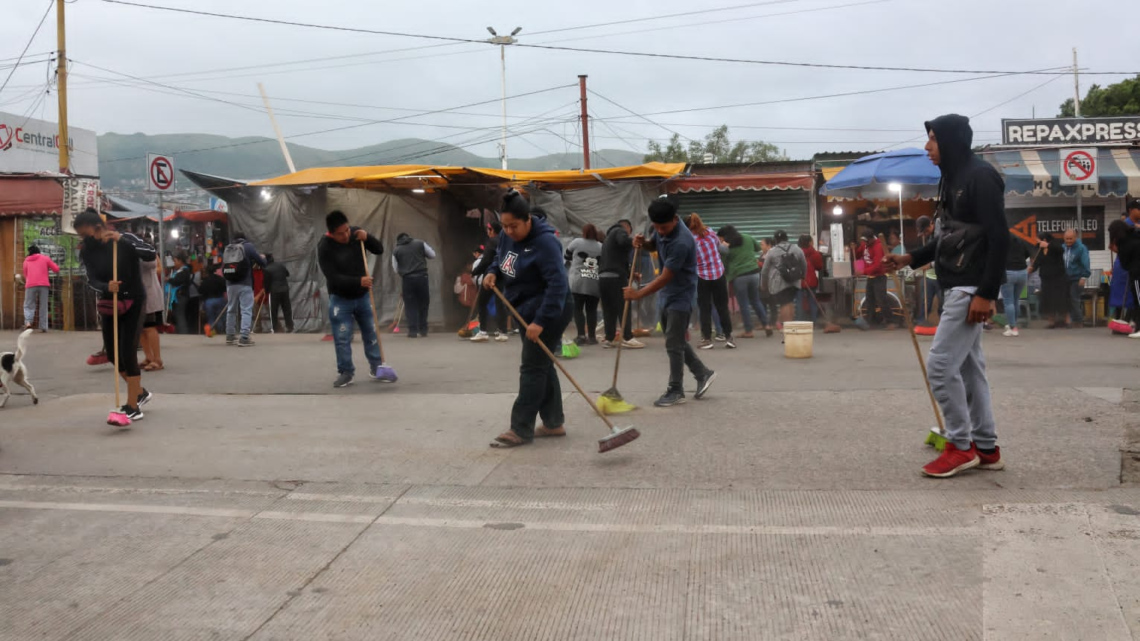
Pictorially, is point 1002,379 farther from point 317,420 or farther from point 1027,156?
point 1027,156

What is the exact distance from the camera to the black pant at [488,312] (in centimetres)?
1423

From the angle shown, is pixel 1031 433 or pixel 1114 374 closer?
pixel 1031 433

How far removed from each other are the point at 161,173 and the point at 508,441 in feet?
35.3

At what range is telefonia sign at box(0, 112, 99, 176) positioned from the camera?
29.5 m

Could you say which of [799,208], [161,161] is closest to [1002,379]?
[799,208]

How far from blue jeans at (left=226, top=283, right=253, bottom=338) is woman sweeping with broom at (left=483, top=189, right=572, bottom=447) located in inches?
348

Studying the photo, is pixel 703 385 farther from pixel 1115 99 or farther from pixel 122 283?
A: pixel 1115 99

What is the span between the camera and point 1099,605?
3342mm

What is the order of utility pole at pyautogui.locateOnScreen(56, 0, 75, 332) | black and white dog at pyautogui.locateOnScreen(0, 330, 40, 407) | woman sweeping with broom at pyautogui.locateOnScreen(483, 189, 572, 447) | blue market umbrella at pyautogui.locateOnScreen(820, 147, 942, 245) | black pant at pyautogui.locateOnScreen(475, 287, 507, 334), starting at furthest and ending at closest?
1. utility pole at pyautogui.locateOnScreen(56, 0, 75, 332)
2. blue market umbrella at pyautogui.locateOnScreen(820, 147, 942, 245)
3. black pant at pyautogui.locateOnScreen(475, 287, 507, 334)
4. black and white dog at pyautogui.locateOnScreen(0, 330, 40, 407)
5. woman sweeping with broom at pyautogui.locateOnScreen(483, 189, 572, 447)

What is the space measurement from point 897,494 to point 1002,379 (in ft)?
15.3

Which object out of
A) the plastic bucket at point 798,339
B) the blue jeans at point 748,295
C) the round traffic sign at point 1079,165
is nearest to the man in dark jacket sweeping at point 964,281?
the plastic bucket at point 798,339

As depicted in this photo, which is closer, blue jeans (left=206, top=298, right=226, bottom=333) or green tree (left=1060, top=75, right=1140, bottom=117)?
blue jeans (left=206, top=298, right=226, bottom=333)

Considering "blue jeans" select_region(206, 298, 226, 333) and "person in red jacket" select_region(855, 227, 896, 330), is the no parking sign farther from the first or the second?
"blue jeans" select_region(206, 298, 226, 333)

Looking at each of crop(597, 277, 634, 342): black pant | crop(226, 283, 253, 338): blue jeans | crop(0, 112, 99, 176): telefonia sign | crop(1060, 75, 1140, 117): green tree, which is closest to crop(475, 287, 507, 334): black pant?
crop(597, 277, 634, 342): black pant
